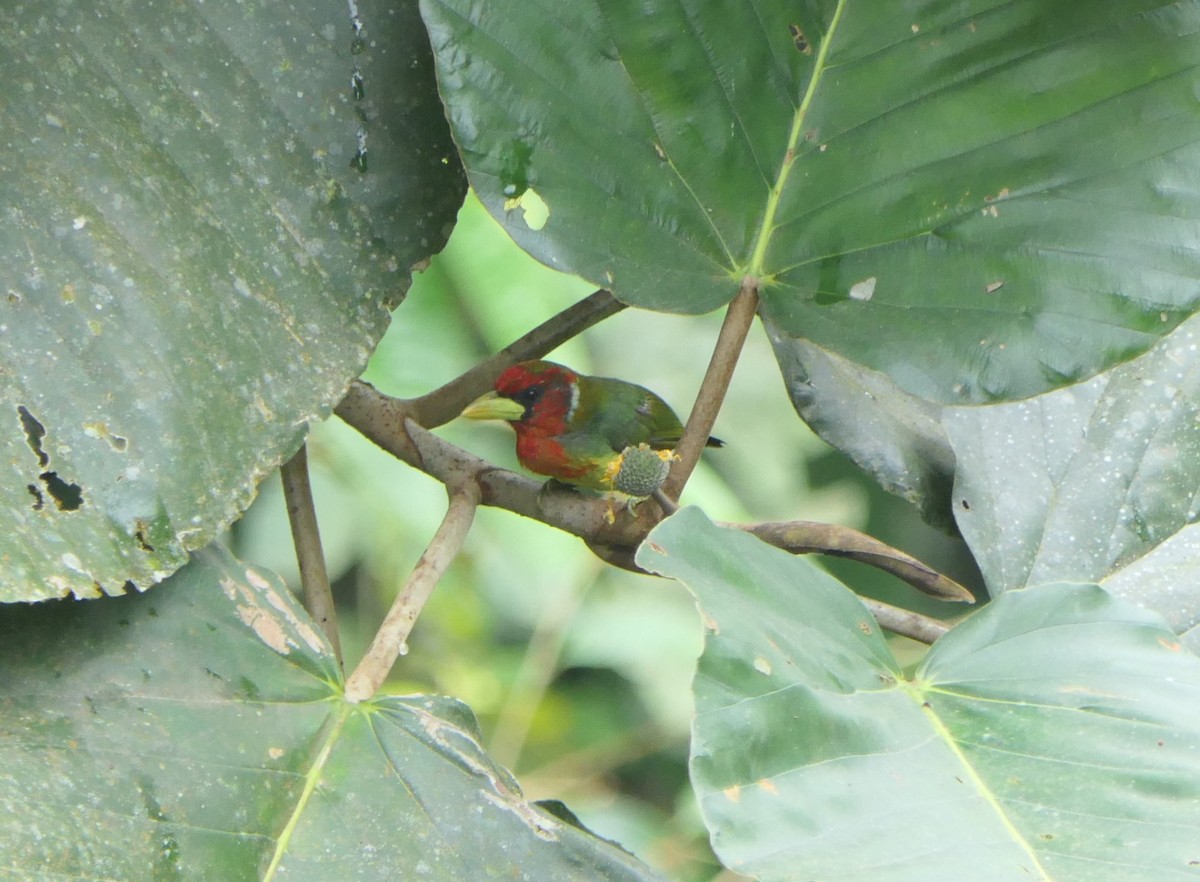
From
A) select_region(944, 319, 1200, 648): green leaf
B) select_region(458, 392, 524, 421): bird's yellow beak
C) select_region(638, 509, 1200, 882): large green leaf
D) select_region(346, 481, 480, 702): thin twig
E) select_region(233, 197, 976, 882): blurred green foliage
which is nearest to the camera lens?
select_region(638, 509, 1200, 882): large green leaf

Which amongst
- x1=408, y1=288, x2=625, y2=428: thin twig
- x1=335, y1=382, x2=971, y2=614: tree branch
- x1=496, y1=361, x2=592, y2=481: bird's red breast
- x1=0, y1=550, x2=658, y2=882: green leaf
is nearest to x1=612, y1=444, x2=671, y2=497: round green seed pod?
x1=335, y1=382, x2=971, y2=614: tree branch

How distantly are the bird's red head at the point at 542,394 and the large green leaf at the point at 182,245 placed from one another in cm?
64

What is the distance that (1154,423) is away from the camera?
1.18 meters

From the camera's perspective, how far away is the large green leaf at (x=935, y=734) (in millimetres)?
636

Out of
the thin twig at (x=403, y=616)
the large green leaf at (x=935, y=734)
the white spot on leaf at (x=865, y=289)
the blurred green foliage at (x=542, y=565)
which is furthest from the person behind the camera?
the blurred green foliage at (x=542, y=565)

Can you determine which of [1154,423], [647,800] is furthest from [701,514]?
[647,800]

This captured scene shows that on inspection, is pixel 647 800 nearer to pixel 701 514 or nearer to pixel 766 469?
pixel 766 469

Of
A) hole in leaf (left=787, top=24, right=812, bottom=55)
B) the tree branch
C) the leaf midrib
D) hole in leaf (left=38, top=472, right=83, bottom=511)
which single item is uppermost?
hole in leaf (left=787, top=24, right=812, bottom=55)

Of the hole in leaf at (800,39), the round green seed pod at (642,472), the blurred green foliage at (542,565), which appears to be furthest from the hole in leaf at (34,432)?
the blurred green foliage at (542,565)

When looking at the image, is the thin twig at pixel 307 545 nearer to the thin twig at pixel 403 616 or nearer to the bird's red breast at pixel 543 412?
the thin twig at pixel 403 616

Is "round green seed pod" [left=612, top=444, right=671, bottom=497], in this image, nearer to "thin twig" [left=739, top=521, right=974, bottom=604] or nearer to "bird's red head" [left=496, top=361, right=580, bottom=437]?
"thin twig" [left=739, top=521, right=974, bottom=604]

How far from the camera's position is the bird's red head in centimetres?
149

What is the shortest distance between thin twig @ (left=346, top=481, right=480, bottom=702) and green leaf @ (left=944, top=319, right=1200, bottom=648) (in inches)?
19.7

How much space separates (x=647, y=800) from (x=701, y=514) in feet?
6.15
